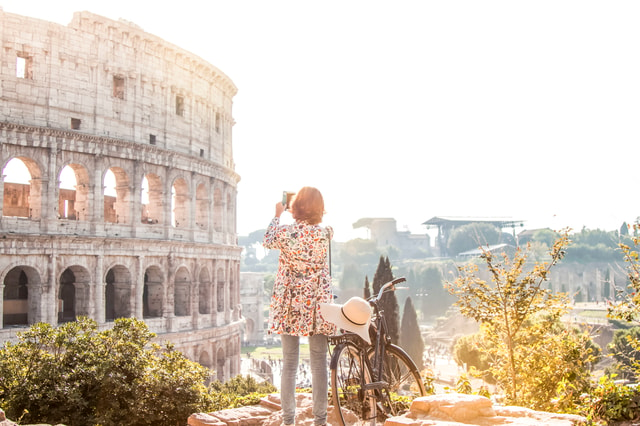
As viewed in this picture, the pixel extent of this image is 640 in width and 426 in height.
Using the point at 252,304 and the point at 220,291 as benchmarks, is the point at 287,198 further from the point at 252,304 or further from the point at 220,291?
the point at 252,304

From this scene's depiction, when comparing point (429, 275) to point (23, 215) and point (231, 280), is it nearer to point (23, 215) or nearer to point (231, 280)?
point (231, 280)

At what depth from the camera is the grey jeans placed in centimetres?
486

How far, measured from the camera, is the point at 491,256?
9609mm

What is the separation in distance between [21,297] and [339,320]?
2007 cm

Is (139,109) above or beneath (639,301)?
above

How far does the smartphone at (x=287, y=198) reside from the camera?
5.16 m

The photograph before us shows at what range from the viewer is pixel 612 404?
481 cm

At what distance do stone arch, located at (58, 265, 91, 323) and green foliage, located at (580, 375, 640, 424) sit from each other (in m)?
18.7

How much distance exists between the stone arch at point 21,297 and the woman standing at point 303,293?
17.1 m

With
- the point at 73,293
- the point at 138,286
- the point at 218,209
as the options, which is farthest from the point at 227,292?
the point at 73,293

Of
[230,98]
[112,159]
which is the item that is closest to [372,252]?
[230,98]

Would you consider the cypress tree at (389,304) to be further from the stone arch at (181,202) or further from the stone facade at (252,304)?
the stone facade at (252,304)

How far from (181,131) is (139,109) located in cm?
217

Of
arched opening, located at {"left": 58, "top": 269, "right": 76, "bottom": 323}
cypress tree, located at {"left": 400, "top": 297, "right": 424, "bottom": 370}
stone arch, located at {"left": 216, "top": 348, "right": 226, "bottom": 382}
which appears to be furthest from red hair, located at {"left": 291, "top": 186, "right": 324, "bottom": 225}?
cypress tree, located at {"left": 400, "top": 297, "right": 424, "bottom": 370}
